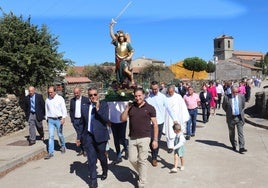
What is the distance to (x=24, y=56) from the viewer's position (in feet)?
60.3

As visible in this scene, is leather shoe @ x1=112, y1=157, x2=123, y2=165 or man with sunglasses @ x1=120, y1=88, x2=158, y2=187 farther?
leather shoe @ x1=112, y1=157, x2=123, y2=165

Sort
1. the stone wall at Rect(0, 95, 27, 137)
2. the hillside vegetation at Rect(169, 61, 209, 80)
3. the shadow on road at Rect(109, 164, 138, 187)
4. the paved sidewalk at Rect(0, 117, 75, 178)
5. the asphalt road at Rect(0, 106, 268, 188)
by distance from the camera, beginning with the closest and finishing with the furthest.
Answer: the asphalt road at Rect(0, 106, 268, 188)
the shadow on road at Rect(109, 164, 138, 187)
the paved sidewalk at Rect(0, 117, 75, 178)
the stone wall at Rect(0, 95, 27, 137)
the hillside vegetation at Rect(169, 61, 209, 80)

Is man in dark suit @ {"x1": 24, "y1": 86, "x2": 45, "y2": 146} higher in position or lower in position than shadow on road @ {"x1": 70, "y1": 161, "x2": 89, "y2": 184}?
higher

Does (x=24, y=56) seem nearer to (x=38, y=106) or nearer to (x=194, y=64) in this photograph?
(x=38, y=106)

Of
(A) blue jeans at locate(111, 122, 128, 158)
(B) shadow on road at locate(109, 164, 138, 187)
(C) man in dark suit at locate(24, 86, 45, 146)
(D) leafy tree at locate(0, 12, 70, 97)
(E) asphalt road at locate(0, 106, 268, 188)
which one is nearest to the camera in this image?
(E) asphalt road at locate(0, 106, 268, 188)

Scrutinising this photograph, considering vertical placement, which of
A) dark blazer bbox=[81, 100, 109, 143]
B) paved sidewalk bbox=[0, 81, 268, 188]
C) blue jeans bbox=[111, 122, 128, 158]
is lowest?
paved sidewalk bbox=[0, 81, 268, 188]

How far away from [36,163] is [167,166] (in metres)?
3.06

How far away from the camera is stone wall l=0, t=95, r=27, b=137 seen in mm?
13148

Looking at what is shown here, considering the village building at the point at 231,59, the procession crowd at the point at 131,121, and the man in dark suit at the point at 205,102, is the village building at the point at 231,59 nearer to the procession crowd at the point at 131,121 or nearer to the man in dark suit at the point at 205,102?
the man in dark suit at the point at 205,102

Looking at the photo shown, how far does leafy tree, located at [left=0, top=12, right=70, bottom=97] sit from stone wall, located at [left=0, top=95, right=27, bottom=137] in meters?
4.10

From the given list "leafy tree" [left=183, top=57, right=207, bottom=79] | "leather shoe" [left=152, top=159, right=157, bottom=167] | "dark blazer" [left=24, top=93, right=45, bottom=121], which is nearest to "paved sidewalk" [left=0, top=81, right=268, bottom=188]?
"leather shoe" [left=152, top=159, right=157, bottom=167]

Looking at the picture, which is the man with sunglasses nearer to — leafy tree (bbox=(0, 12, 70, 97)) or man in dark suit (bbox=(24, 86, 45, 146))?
man in dark suit (bbox=(24, 86, 45, 146))

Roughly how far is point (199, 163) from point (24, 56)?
11967mm

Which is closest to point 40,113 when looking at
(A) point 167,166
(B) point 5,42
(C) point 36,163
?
(C) point 36,163
